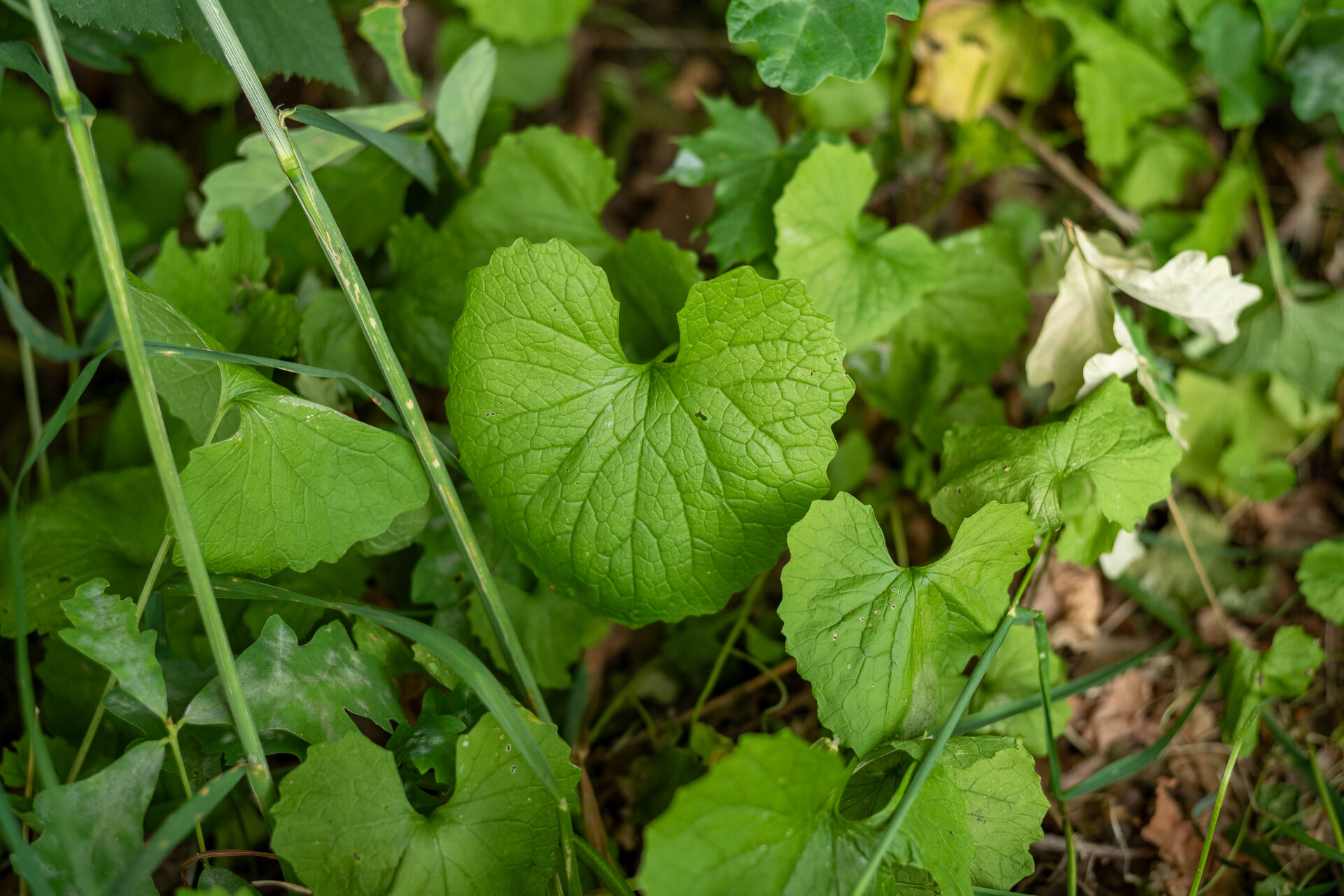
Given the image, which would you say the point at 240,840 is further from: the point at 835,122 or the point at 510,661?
the point at 835,122

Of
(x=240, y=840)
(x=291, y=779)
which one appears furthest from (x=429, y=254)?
(x=240, y=840)

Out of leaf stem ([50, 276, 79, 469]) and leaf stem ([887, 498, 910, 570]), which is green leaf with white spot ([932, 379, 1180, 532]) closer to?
leaf stem ([887, 498, 910, 570])

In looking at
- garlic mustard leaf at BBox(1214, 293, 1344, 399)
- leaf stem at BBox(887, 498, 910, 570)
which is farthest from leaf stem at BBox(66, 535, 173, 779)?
garlic mustard leaf at BBox(1214, 293, 1344, 399)

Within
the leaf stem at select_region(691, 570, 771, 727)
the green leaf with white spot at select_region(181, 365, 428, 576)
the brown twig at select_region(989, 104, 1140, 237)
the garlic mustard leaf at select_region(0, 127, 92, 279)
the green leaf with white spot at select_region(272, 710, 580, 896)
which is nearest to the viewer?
the green leaf with white spot at select_region(272, 710, 580, 896)

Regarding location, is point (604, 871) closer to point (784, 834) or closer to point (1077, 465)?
point (784, 834)

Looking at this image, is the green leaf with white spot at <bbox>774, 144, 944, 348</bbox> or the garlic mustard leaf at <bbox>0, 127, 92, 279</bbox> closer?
the green leaf with white spot at <bbox>774, 144, 944, 348</bbox>

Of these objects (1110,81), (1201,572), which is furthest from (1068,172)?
(1201,572)

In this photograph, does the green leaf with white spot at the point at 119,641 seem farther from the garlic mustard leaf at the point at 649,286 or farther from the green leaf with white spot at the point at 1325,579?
the green leaf with white spot at the point at 1325,579
